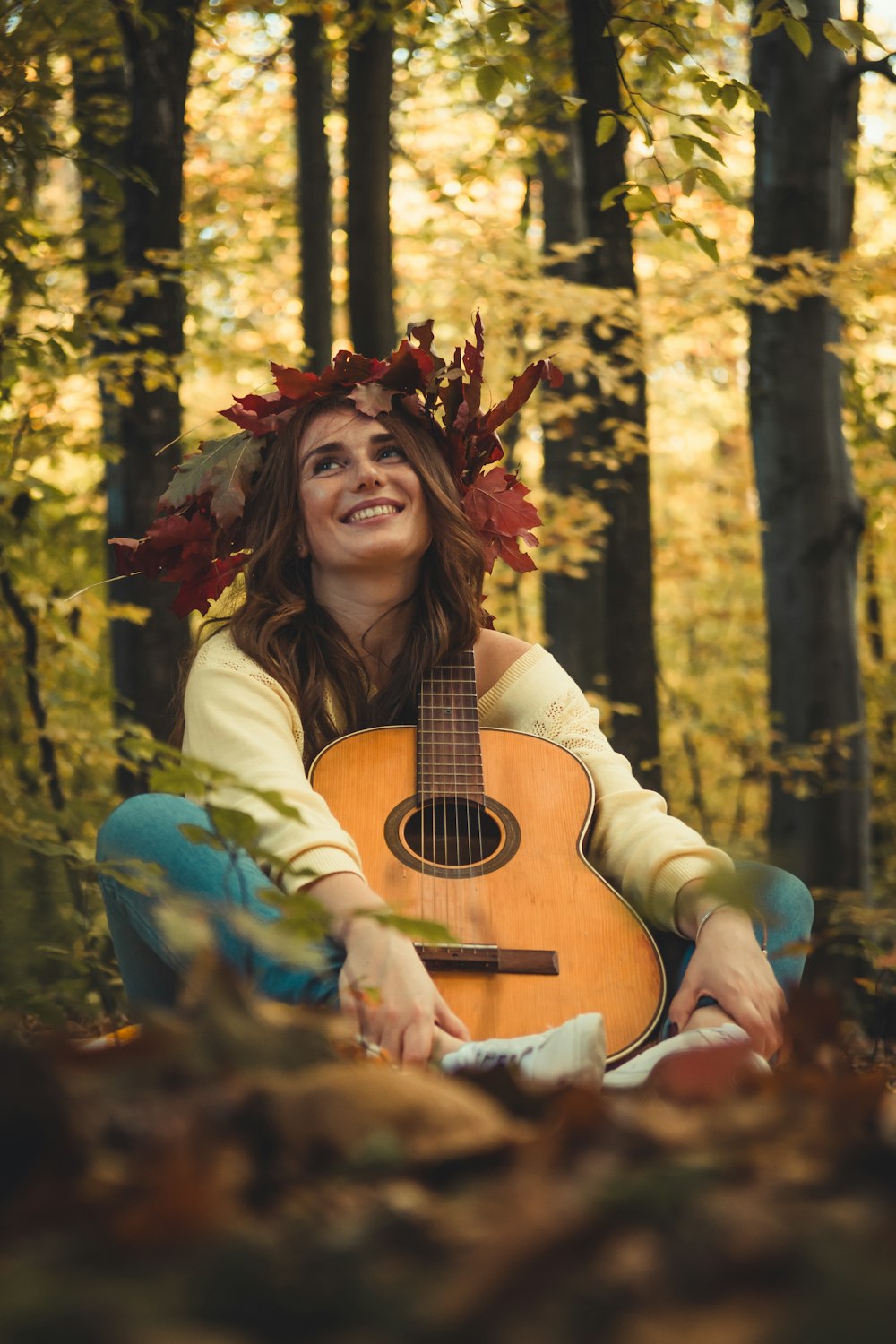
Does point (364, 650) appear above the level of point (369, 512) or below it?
below

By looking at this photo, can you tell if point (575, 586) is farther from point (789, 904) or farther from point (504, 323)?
point (789, 904)

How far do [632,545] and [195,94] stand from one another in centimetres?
679

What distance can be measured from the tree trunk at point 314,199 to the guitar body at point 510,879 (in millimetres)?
4836

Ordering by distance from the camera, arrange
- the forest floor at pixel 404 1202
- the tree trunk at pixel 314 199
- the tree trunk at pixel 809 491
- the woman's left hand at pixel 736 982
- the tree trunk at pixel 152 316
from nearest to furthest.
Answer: the forest floor at pixel 404 1202 → the woman's left hand at pixel 736 982 → the tree trunk at pixel 152 316 → the tree trunk at pixel 809 491 → the tree trunk at pixel 314 199

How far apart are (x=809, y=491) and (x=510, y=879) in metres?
4.14

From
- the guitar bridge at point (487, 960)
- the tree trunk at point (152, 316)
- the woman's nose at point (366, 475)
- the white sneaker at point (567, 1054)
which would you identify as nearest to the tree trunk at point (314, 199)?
the tree trunk at point (152, 316)

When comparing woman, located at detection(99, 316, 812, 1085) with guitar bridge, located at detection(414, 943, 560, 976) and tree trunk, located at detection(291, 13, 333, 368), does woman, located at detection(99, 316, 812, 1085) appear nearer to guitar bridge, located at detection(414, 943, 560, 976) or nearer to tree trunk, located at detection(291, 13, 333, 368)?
guitar bridge, located at detection(414, 943, 560, 976)

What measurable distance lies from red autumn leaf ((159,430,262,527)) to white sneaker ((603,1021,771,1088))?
174 cm

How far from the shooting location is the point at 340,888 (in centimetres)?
235

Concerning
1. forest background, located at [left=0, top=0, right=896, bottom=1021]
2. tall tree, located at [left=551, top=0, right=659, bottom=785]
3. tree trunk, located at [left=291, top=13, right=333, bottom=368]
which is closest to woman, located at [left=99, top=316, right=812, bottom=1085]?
forest background, located at [left=0, top=0, right=896, bottom=1021]

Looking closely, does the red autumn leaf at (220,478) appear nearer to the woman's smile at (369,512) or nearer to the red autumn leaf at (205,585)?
the red autumn leaf at (205,585)

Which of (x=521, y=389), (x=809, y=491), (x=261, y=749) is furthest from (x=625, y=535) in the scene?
(x=261, y=749)

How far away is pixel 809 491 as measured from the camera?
6.28 metres

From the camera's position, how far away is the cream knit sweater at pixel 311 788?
246 centimetres
